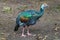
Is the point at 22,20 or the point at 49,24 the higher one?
the point at 22,20

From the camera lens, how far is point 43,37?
844 centimetres

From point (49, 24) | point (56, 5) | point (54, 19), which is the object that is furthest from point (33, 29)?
point (56, 5)

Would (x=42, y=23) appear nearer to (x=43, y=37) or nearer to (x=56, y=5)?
(x=43, y=37)

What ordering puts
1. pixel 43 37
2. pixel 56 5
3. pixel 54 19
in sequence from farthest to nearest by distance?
Answer: pixel 56 5 → pixel 54 19 → pixel 43 37

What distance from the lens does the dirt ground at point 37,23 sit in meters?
8.58

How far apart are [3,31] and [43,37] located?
1.41 meters

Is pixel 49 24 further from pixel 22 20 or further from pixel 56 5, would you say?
pixel 56 5

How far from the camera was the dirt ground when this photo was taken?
8.58m

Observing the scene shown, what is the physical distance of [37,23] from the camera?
32.9ft

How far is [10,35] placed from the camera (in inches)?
341

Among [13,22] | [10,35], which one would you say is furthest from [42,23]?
[10,35]

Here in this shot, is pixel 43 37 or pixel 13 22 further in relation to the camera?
pixel 13 22

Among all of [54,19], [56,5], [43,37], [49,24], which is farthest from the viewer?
[56,5]

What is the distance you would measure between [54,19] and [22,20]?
236 centimetres
